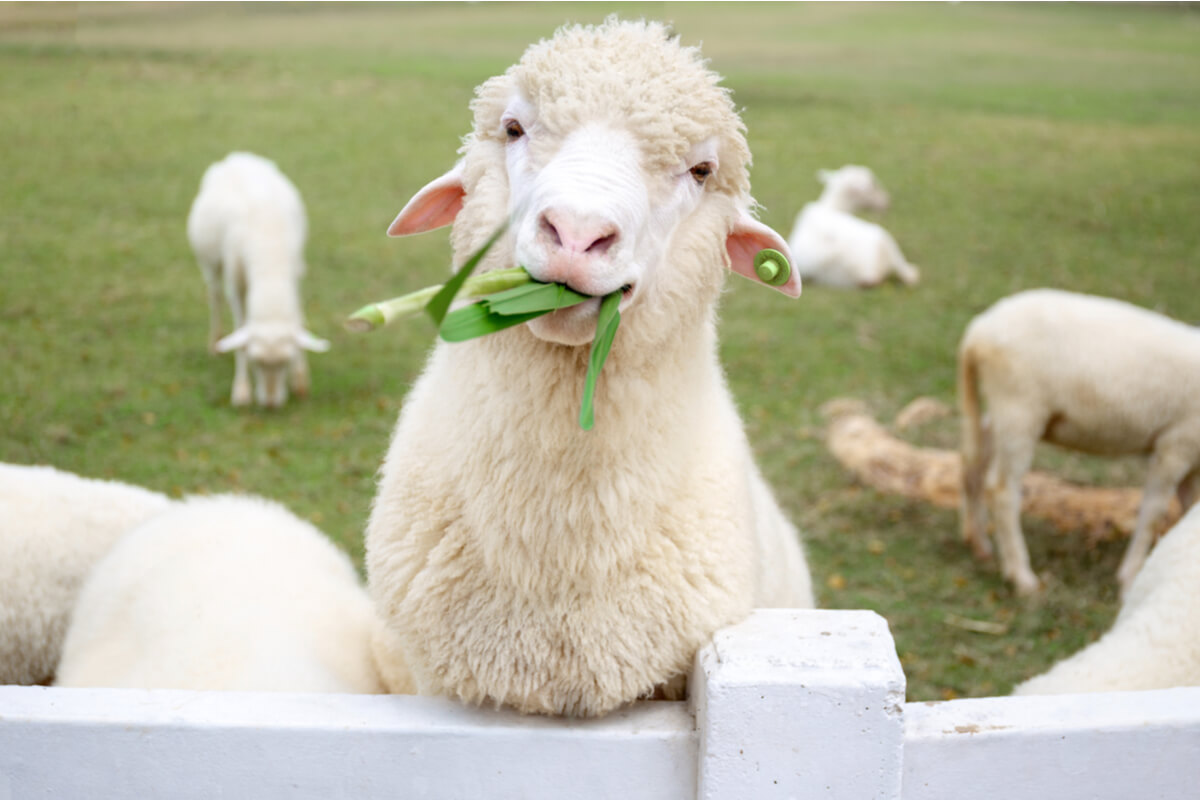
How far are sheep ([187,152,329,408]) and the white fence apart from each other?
498 cm

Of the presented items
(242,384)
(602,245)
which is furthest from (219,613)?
(242,384)

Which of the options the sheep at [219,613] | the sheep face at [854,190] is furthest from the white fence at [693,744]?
the sheep face at [854,190]

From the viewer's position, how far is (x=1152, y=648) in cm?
265

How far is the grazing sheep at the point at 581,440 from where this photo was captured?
6.21 ft

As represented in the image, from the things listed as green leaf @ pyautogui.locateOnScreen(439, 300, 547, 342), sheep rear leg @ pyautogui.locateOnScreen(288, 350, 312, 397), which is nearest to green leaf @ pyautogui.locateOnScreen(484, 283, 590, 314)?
green leaf @ pyautogui.locateOnScreen(439, 300, 547, 342)

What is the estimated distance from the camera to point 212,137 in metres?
15.1

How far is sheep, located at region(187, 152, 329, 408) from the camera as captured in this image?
6.85m

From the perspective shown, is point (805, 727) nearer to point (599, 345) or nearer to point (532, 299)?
point (599, 345)

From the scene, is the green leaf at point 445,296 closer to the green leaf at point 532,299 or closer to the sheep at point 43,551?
the green leaf at point 532,299

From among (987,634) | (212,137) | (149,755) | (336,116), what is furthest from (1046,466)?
(336,116)

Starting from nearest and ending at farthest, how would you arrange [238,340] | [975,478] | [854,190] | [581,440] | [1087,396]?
[581,440] → [1087,396] → [975,478] → [238,340] → [854,190]

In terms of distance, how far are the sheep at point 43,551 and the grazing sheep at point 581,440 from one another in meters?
1.49

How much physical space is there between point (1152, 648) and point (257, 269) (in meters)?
5.90

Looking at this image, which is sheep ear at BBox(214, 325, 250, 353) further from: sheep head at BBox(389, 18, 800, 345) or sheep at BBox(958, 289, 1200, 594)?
sheep head at BBox(389, 18, 800, 345)
